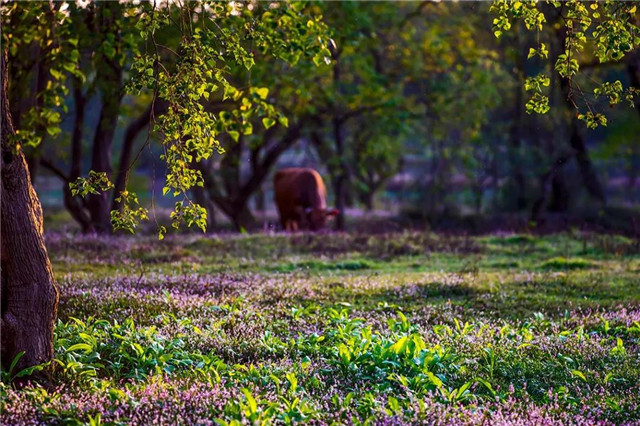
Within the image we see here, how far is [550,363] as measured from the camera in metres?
8.59

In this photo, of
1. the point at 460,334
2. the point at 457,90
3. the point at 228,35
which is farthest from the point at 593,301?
the point at 457,90

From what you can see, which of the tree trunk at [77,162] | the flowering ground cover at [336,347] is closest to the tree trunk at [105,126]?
the tree trunk at [77,162]

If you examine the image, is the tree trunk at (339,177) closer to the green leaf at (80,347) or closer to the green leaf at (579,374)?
the green leaf at (579,374)

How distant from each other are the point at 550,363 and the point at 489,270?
8.66 m

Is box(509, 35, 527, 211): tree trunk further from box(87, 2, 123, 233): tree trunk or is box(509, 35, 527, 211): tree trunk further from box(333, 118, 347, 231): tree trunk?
box(87, 2, 123, 233): tree trunk

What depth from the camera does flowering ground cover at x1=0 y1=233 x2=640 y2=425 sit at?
677cm

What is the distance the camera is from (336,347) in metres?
8.52

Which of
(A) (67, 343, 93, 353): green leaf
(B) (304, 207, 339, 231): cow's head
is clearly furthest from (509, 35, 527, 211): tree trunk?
(A) (67, 343, 93, 353): green leaf

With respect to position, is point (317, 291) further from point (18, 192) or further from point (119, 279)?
point (18, 192)

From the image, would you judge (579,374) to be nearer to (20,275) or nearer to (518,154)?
(20,275)

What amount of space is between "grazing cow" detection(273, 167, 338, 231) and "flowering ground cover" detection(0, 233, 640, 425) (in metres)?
12.1

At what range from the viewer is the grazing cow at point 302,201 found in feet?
94.0

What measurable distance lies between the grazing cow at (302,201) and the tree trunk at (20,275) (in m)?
20.9

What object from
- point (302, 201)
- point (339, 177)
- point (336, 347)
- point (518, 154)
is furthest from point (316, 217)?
point (336, 347)
